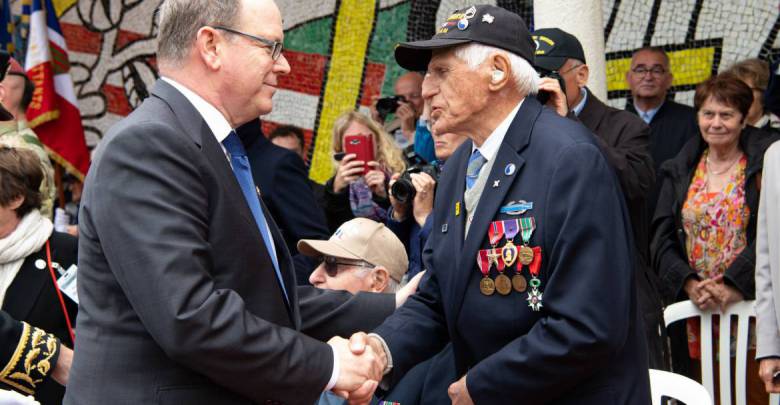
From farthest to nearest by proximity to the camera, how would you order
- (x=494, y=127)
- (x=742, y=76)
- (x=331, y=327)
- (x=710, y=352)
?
(x=742, y=76)
(x=710, y=352)
(x=331, y=327)
(x=494, y=127)

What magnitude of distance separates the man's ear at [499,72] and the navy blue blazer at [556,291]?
0.32ft

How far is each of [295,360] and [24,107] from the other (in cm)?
428

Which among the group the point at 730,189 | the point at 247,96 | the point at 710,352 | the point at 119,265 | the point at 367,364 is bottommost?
the point at 710,352

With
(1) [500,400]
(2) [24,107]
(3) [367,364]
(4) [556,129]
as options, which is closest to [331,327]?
(3) [367,364]

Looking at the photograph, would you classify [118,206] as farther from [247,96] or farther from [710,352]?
[710,352]

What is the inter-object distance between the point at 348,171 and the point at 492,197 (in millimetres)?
2620

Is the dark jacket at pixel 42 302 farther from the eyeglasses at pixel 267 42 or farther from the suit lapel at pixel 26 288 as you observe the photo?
the eyeglasses at pixel 267 42

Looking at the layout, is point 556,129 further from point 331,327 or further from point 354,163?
point 354,163

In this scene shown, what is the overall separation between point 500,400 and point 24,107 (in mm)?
4400

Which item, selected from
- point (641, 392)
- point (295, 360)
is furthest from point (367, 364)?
point (641, 392)

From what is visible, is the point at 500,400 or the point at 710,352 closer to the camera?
the point at 500,400

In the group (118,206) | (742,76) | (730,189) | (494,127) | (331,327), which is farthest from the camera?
(742,76)

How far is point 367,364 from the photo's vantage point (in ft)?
9.39

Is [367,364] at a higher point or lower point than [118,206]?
lower
